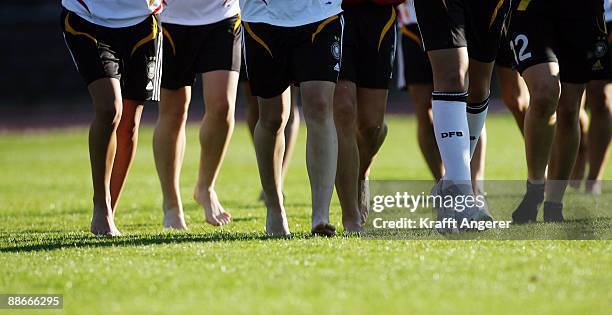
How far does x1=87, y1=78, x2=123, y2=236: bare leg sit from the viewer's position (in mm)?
6883

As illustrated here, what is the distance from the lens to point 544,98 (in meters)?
6.88

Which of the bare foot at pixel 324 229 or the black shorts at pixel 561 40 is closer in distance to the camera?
the bare foot at pixel 324 229

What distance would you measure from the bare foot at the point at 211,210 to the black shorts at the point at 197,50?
0.95 metres

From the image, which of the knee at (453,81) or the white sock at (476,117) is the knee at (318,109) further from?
the white sock at (476,117)

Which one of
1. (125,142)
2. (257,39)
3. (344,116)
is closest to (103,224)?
(125,142)

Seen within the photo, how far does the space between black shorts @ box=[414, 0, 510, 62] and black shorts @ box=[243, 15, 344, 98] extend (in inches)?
20.9

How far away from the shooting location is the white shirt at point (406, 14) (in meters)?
8.42

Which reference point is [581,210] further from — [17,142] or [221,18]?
[17,142]

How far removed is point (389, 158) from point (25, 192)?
5333mm

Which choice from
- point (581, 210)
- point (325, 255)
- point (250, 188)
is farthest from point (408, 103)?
point (325, 255)

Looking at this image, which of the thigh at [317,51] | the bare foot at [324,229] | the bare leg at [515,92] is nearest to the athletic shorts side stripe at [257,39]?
the thigh at [317,51]

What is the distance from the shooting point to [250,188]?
1154 centimetres

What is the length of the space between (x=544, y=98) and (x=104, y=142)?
2.85 m

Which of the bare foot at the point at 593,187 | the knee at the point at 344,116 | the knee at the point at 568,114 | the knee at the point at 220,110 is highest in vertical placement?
the knee at the point at 344,116
